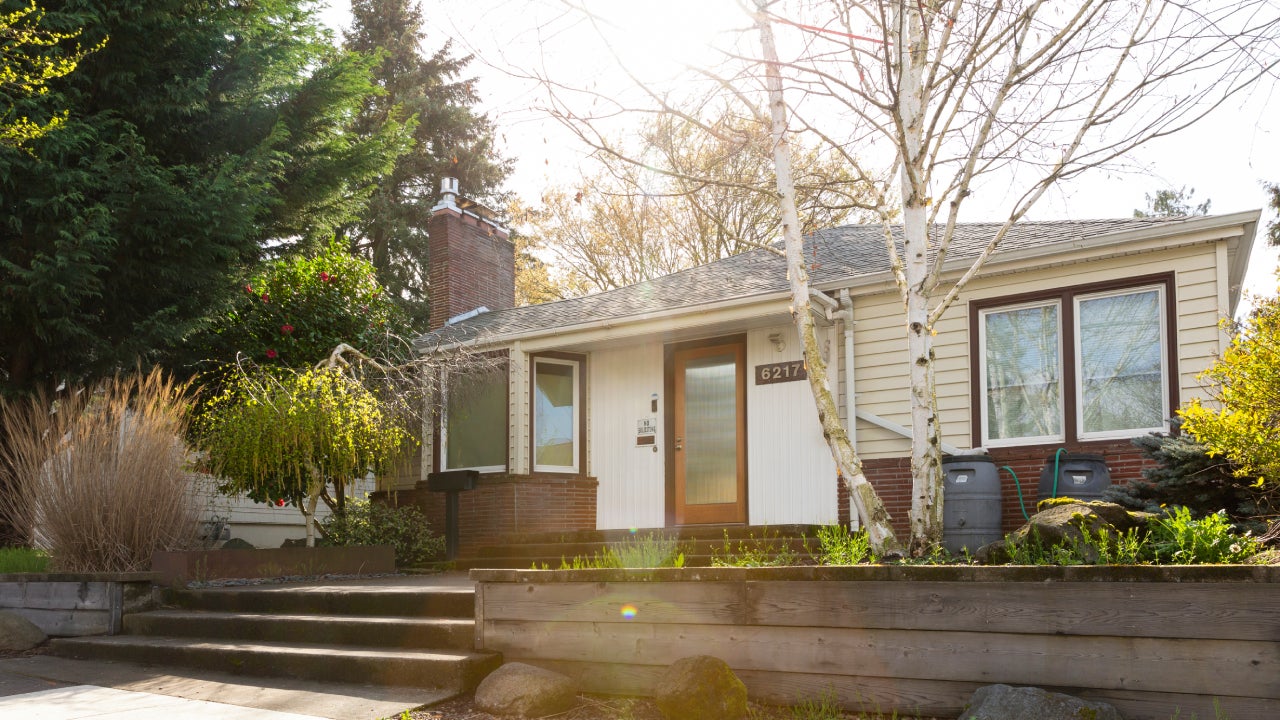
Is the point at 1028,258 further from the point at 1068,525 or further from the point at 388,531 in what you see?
the point at 388,531

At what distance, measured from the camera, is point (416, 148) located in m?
25.4

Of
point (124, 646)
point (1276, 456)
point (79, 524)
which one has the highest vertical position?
point (1276, 456)

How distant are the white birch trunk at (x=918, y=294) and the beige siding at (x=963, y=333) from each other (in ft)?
11.1

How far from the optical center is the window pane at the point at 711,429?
34.7ft

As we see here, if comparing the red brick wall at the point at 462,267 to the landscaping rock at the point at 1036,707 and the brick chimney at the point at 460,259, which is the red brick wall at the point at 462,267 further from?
the landscaping rock at the point at 1036,707

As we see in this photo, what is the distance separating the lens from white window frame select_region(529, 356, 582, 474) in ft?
37.6

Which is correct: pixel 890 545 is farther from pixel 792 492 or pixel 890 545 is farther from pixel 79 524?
pixel 79 524

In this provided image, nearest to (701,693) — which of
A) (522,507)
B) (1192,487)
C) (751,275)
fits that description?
(1192,487)

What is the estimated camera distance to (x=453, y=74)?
90.3ft

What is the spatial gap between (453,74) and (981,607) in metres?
26.2

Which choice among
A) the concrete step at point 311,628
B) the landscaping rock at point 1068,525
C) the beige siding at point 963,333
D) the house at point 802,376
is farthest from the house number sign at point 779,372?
the landscaping rock at point 1068,525

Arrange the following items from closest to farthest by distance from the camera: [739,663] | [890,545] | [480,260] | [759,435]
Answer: [739,663] → [890,545] → [759,435] → [480,260]

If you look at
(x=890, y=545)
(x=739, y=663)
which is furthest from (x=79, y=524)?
(x=890, y=545)

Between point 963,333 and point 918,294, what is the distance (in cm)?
384
